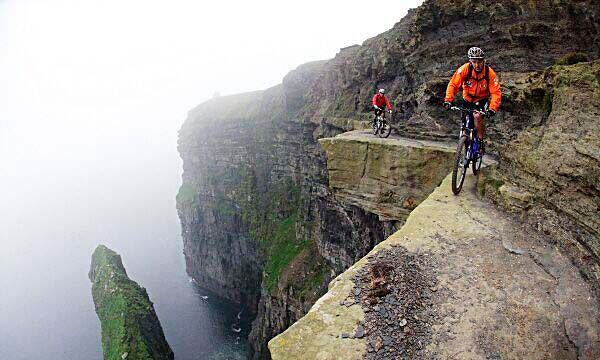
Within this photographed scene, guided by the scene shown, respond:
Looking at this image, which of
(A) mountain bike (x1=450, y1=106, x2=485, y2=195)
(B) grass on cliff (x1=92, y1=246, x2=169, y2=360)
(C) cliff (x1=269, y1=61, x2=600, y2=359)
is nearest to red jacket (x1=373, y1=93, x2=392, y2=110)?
(A) mountain bike (x1=450, y1=106, x2=485, y2=195)

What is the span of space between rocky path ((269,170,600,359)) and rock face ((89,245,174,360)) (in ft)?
155

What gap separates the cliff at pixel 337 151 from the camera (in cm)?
1736

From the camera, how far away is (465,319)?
22.4ft

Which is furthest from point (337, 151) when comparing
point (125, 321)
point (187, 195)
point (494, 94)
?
point (187, 195)

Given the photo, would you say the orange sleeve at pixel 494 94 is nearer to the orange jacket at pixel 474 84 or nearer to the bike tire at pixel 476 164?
the orange jacket at pixel 474 84

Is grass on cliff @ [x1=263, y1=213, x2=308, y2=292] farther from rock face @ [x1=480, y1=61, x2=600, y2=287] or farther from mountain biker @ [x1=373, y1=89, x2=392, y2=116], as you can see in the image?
rock face @ [x1=480, y1=61, x2=600, y2=287]

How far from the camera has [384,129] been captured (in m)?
22.2

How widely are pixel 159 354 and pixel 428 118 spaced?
46.7 metres

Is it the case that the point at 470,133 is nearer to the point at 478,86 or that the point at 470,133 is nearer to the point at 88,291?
the point at 478,86

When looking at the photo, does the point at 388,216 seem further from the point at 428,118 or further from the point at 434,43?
the point at 434,43

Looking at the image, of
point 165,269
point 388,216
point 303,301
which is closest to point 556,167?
point 388,216

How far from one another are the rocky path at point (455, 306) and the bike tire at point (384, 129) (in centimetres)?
1308

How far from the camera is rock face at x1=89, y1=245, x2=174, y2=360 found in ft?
158

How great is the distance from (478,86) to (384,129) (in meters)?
10.8
